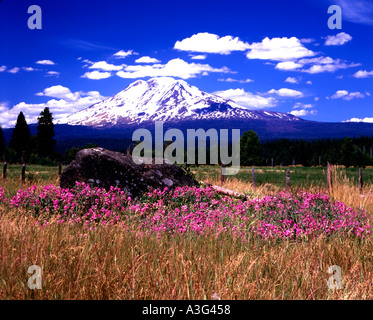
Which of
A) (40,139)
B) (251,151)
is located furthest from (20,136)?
(251,151)

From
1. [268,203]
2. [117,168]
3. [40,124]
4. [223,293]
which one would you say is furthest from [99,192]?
[40,124]

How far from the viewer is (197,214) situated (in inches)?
273

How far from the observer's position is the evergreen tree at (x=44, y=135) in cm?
6481

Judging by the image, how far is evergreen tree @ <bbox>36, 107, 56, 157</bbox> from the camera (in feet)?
213

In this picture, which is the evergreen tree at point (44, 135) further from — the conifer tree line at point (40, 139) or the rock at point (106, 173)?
the rock at point (106, 173)

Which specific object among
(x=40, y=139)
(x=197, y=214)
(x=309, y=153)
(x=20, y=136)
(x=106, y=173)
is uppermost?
(x=20, y=136)

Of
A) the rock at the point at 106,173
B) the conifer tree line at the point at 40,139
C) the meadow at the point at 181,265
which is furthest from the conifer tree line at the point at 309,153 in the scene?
the meadow at the point at 181,265

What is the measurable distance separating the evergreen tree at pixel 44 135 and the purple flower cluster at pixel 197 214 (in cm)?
6067

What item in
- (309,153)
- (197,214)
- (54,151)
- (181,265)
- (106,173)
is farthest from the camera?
(309,153)

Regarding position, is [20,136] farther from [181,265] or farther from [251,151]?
[181,265]

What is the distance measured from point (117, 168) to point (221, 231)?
16.7 ft

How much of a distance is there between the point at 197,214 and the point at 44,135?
6420cm

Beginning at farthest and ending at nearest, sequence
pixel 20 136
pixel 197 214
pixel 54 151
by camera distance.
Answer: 1. pixel 20 136
2. pixel 54 151
3. pixel 197 214
